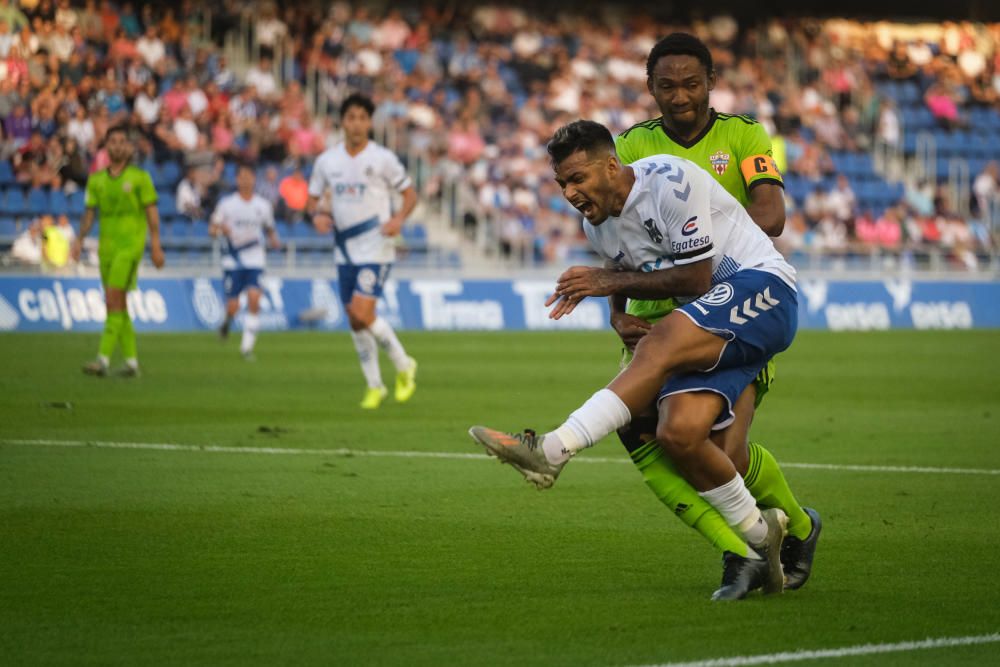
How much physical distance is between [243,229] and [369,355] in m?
9.96

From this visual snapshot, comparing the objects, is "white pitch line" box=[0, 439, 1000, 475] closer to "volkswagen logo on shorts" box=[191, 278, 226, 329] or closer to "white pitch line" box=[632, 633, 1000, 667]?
"white pitch line" box=[632, 633, 1000, 667]

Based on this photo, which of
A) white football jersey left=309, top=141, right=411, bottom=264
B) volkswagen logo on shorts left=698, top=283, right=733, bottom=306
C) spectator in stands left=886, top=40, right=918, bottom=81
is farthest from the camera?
spectator in stands left=886, top=40, right=918, bottom=81

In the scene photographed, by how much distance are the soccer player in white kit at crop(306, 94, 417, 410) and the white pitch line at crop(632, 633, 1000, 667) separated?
1033cm

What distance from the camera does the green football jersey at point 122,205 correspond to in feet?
59.9

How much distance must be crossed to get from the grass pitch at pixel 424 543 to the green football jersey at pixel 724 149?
1.69 metres

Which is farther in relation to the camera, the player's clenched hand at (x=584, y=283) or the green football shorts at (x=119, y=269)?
the green football shorts at (x=119, y=269)

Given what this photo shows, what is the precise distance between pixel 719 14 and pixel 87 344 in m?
24.2

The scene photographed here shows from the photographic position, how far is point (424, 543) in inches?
304

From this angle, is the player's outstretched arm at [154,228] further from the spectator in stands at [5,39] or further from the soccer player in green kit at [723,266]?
the spectator in stands at [5,39]

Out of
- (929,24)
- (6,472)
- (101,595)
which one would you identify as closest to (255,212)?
(6,472)

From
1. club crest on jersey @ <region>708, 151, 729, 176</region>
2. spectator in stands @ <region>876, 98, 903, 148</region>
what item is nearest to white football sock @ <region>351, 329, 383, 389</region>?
club crest on jersey @ <region>708, 151, 729, 176</region>

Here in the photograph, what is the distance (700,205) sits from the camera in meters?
6.35

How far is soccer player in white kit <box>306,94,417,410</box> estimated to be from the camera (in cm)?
1567

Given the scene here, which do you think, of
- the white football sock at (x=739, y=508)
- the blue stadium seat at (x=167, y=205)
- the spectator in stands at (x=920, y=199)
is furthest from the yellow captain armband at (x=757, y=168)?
the spectator in stands at (x=920, y=199)
